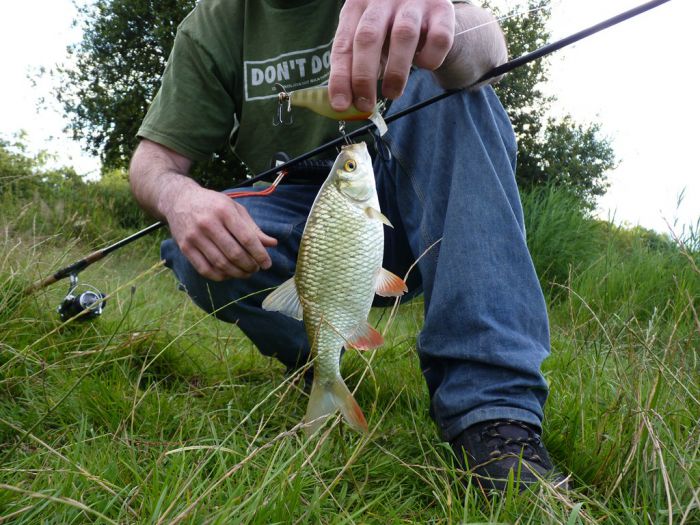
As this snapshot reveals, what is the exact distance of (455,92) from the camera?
4.86ft

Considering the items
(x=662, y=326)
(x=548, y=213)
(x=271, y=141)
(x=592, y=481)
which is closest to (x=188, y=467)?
(x=592, y=481)

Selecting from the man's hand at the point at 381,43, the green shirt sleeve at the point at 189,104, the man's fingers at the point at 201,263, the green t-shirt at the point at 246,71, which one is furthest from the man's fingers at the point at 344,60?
the green shirt sleeve at the point at 189,104

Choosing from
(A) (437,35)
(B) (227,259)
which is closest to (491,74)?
(A) (437,35)

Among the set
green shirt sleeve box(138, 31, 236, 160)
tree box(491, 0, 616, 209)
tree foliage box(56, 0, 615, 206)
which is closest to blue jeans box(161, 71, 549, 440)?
green shirt sleeve box(138, 31, 236, 160)

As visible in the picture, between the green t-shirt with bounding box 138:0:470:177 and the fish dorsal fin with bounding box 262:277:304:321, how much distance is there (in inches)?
36.1

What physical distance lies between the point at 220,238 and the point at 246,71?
2.96 feet

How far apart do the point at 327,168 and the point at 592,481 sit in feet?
3.91

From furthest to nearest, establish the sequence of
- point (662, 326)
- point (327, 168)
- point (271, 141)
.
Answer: point (662, 326)
point (271, 141)
point (327, 168)

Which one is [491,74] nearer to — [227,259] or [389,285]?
[389,285]

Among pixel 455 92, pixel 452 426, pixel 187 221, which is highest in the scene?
pixel 455 92

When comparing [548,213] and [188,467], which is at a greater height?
[188,467]

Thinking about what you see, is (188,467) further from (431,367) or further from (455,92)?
(455,92)

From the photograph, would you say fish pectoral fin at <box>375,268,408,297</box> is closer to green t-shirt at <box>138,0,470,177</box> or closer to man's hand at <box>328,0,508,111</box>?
man's hand at <box>328,0,508,111</box>

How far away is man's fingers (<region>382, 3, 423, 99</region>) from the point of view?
3.78ft
